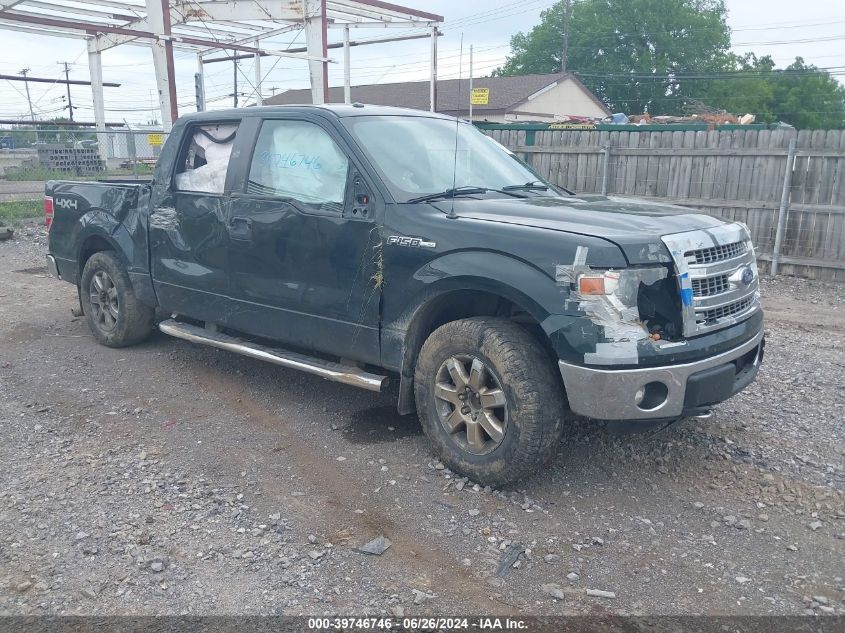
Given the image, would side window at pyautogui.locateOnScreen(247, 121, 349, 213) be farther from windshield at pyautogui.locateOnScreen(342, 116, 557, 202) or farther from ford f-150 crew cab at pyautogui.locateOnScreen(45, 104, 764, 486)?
windshield at pyautogui.locateOnScreen(342, 116, 557, 202)

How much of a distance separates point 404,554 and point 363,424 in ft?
Answer: 5.33

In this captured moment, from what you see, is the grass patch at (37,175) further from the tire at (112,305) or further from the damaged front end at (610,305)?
the damaged front end at (610,305)

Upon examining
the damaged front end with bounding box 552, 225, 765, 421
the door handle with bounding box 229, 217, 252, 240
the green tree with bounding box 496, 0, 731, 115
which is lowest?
the damaged front end with bounding box 552, 225, 765, 421

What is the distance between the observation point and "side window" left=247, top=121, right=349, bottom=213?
4672 mm

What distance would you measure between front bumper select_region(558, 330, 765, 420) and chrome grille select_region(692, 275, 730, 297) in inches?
13.5

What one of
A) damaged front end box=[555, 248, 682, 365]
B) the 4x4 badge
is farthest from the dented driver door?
damaged front end box=[555, 248, 682, 365]

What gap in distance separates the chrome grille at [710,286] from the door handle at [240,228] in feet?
9.71

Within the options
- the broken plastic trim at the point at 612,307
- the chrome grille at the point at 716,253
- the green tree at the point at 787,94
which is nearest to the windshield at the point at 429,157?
the broken plastic trim at the point at 612,307

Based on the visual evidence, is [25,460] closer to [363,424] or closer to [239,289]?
[239,289]

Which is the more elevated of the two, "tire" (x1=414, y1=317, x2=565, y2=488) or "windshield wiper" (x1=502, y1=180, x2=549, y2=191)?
"windshield wiper" (x1=502, y1=180, x2=549, y2=191)

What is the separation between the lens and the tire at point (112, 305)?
21.0 ft

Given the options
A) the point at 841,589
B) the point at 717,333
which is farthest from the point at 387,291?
the point at 841,589

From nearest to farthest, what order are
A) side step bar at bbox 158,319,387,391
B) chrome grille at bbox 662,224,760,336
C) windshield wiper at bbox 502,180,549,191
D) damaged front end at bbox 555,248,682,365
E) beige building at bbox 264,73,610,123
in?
damaged front end at bbox 555,248,682,365, chrome grille at bbox 662,224,760,336, side step bar at bbox 158,319,387,391, windshield wiper at bbox 502,180,549,191, beige building at bbox 264,73,610,123

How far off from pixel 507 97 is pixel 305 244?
3195 cm
